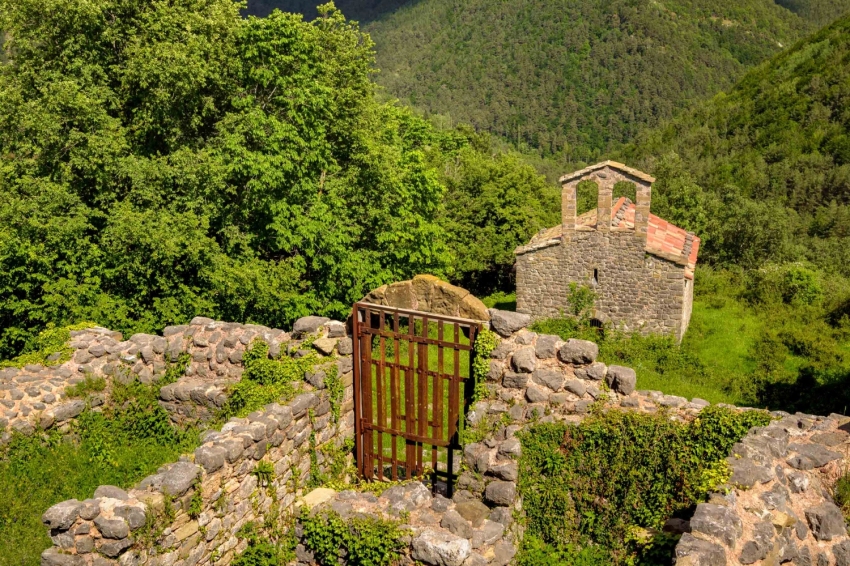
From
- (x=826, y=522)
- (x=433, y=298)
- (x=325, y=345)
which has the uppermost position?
(x=433, y=298)

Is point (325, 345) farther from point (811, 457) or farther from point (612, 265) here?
point (612, 265)

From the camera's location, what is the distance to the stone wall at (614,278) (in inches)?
792

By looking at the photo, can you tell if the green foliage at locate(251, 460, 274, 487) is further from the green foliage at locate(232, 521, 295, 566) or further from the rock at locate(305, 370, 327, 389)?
the rock at locate(305, 370, 327, 389)

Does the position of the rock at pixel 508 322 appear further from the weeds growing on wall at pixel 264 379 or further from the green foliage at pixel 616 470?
the weeds growing on wall at pixel 264 379

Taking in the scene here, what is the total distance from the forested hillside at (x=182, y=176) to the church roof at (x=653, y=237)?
4477 millimetres

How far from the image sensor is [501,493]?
305 inches

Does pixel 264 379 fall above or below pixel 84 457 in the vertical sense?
above

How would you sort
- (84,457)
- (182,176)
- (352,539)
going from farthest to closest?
(182,176), (84,457), (352,539)

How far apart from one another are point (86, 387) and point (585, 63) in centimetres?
9461

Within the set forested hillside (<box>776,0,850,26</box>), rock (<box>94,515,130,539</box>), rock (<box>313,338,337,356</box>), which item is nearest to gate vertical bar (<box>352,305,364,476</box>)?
rock (<box>313,338,337,356</box>)

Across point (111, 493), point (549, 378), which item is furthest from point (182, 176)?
point (549, 378)

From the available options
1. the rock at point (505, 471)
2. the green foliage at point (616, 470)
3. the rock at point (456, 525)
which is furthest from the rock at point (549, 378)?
the rock at point (456, 525)

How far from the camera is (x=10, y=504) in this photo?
8.23m

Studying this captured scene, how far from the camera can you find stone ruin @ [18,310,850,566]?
6055 mm
